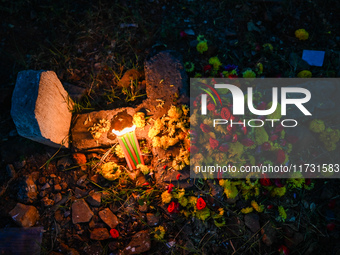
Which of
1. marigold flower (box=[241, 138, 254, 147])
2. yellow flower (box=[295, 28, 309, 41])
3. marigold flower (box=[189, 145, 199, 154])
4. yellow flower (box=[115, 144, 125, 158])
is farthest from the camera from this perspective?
yellow flower (box=[295, 28, 309, 41])

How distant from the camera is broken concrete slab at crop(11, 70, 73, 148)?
2525 mm

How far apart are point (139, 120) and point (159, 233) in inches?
54.2

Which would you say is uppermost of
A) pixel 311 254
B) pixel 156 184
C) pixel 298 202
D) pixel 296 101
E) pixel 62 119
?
pixel 296 101

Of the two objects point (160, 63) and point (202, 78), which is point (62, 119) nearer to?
point (160, 63)

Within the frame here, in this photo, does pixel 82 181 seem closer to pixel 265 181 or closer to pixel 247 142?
pixel 247 142

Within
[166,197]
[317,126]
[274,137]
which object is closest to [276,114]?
[274,137]

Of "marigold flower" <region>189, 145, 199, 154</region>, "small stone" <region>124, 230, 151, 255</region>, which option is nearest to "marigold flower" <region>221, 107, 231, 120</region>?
"marigold flower" <region>189, 145, 199, 154</region>

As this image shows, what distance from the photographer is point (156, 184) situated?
9.65 ft

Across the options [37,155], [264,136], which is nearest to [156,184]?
[264,136]

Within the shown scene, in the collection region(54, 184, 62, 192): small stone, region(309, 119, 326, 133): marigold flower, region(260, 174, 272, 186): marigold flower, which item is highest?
region(309, 119, 326, 133): marigold flower

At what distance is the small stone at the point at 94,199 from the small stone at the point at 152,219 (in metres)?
0.64

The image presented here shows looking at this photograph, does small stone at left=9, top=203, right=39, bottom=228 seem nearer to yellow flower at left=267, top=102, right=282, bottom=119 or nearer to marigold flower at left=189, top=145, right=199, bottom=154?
marigold flower at left=189, top=145, right=199, bottom=154

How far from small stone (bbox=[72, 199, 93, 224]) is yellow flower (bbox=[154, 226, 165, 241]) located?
32.5 inches

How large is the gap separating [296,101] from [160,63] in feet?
6.11
